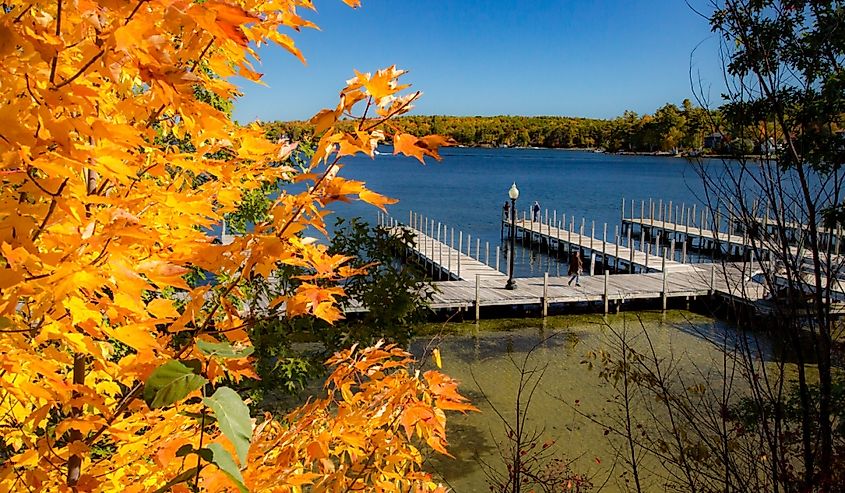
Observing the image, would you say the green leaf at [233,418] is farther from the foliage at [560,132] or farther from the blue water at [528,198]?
the foliage at [560,132]

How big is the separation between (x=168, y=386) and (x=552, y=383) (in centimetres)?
1178

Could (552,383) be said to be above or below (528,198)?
below

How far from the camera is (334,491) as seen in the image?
1682mm

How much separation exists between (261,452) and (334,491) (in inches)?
9.1

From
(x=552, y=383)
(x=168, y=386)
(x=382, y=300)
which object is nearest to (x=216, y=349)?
(x=168, y=386)

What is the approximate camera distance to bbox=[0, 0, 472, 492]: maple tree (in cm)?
95

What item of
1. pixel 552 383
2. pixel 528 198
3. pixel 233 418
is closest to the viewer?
pixel 233 418

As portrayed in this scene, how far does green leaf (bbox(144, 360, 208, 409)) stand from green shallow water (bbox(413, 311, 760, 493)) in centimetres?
451

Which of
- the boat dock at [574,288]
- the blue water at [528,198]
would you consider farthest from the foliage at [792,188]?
the blue water at [528,198]

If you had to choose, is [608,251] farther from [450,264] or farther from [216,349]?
[216,349]

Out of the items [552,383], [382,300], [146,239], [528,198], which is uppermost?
[146,239]

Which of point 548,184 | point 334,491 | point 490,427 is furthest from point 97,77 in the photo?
point 548,184

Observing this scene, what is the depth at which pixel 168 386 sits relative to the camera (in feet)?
3.24

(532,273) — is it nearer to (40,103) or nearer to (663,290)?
(663,290)
